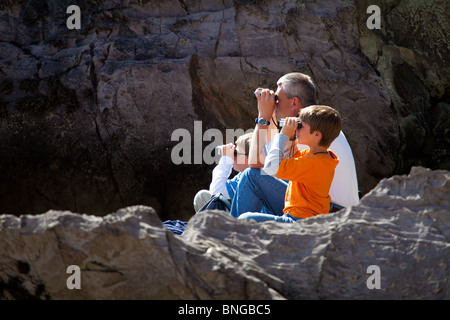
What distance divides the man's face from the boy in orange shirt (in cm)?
51

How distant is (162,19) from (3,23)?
57.5 inches

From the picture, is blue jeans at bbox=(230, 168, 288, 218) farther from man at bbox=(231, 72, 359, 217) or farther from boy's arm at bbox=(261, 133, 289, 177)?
boy's arm at bbox=(261, 133, 289, 177)

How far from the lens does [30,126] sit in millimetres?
5461

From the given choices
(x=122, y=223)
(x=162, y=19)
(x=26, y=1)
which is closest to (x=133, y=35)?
(x=162, y=19)

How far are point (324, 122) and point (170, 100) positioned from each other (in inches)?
98.3

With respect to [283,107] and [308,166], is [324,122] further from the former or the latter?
[283,107]

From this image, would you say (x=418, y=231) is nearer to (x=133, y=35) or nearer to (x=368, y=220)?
(x=368, y=220)

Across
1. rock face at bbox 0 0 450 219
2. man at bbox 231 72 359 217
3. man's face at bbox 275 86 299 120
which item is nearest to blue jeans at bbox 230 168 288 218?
man at bbox 231 72 359 217

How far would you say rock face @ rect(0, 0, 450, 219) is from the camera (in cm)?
538

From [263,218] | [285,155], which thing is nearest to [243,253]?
[263,218]

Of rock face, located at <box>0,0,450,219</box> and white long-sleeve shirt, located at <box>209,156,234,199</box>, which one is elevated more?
rock face, located at <box>0,0,450,219</box>

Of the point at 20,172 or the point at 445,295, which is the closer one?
the point at 445,295

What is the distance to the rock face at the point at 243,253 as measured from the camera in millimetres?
2451

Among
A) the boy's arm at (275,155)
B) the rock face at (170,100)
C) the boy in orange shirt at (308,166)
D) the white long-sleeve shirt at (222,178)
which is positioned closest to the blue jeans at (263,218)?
the boy in orange shirt at (308,166)
